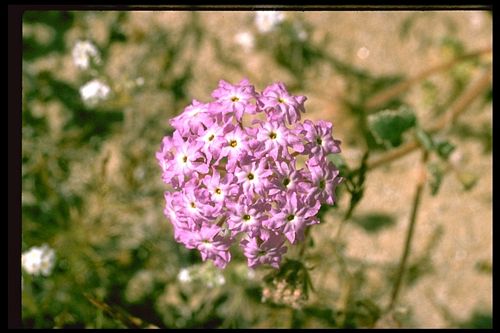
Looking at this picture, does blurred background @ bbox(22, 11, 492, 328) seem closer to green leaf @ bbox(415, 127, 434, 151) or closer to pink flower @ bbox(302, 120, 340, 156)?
green leaf @ bbox(415, 127, 434, 151)

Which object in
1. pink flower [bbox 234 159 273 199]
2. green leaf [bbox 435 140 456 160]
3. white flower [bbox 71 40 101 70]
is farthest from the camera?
white flower [bbox 71 40 101 70]

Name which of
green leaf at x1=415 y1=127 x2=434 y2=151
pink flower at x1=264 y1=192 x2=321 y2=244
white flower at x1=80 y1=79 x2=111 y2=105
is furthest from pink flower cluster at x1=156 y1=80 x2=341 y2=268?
white flower at x1=80 y1=79 x2=111 y2=105

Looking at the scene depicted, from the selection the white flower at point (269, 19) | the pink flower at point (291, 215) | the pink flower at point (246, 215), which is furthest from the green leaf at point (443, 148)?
the white flower at point (269, 19)

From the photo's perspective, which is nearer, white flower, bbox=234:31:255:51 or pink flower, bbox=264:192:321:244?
pink flower, bbox=264:192:321:244

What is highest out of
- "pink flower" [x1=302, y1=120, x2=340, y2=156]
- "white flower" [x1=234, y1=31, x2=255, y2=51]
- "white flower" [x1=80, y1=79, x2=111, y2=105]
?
"white flower" [x1=234, y1=31, x2=255, y2=51]

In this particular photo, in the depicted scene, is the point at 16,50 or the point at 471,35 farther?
the point at 471,35

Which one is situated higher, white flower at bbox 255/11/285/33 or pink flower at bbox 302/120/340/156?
white flower at bbox 255/11/285/33

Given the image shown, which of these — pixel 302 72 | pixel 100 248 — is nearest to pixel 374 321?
pixel 100 248

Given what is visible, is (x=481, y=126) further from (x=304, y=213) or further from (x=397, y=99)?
(x=304, y=213)

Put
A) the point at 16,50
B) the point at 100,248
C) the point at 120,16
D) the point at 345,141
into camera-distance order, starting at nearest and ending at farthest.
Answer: the point at 16,50 < the point at 100,248 < the point at 120,16 < the point at 345,141
